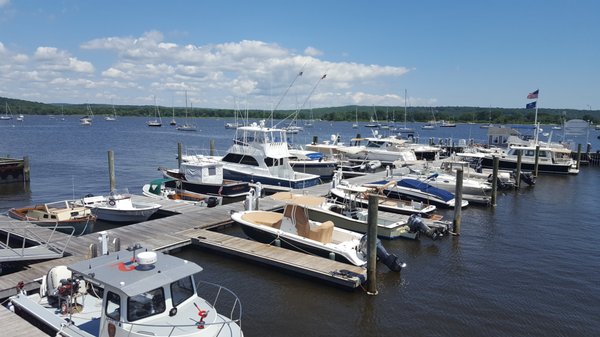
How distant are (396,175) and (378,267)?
16.0 meters

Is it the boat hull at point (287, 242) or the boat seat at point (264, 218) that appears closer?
the boat hull at point (287, 242)

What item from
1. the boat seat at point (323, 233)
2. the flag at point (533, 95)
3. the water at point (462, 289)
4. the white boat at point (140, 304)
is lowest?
the water at point (462, 289)

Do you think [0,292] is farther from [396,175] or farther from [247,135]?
[396,175]

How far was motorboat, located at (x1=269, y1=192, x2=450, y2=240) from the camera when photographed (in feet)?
62.7

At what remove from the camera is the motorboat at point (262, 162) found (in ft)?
95.6

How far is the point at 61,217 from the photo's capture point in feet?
61.3

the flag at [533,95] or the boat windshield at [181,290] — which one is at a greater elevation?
the flag at [533,95]

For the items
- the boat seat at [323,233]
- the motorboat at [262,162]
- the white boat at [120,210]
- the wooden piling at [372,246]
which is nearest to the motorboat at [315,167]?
the motorboat at [262,162]

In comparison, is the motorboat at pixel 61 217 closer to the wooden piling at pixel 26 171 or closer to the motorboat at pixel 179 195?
the motorboat at pixel 179 195

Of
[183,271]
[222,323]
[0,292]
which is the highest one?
[183,271]

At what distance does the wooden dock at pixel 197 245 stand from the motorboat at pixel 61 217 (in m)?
1.87

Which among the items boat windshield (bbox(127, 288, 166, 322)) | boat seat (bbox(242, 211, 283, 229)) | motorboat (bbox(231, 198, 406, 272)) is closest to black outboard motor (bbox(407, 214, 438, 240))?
motorboat (bbox(231, 198, 406, 272))

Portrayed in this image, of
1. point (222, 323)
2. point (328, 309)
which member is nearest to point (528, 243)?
point (328, 309)

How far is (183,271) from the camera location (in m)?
8.40
